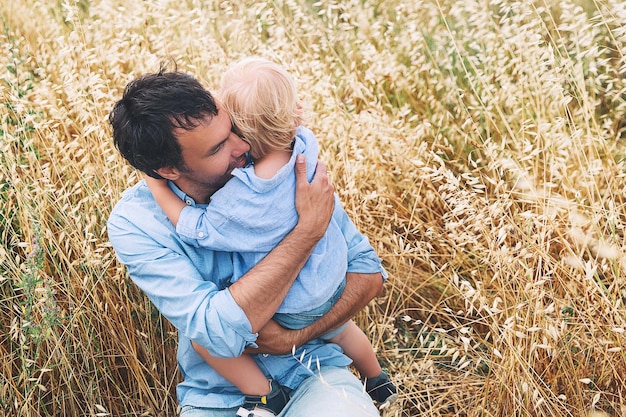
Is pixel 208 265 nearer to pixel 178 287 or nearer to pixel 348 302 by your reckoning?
pixel 178 287

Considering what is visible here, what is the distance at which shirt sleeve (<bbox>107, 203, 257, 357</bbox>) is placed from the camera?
2031 mm

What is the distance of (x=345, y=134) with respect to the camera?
3125 mm

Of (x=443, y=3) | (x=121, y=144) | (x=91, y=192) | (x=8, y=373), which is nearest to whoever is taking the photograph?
(x=121, y=144)

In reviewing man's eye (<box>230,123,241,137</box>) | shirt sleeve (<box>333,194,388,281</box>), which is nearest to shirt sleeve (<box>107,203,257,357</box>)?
man's eye (<box>230,123,241,137</box>)

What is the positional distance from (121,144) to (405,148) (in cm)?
150

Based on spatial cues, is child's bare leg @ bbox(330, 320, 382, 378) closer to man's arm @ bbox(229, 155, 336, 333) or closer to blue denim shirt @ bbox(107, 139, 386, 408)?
blue denim shirt @ bbox(107, 139, 386, 408)

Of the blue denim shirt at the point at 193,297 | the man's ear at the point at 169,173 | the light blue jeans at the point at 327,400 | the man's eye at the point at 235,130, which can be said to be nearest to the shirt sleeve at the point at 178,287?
the blue denim shirt at the point at 193,297

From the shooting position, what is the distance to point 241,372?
2154mm

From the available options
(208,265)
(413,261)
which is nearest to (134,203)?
(208,265)

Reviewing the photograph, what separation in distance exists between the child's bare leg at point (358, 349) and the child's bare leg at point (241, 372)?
13.5 inches

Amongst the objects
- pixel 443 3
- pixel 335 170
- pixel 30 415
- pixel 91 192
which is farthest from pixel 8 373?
pixel 443 3

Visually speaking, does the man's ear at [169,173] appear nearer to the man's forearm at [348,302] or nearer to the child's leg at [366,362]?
the man's forearm at [348,302]

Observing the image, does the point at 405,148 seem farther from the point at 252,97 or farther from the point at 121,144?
the point at 121,144

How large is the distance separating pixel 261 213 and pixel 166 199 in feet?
1.02
